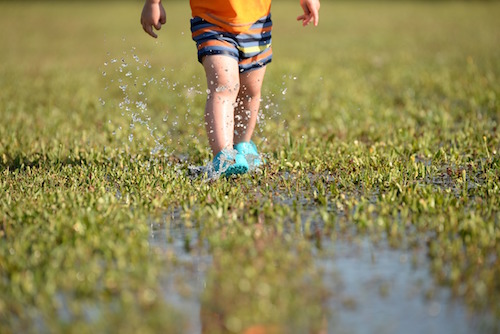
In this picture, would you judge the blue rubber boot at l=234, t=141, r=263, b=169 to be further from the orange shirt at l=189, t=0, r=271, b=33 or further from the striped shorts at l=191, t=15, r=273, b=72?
the orange shirt at l=189, t=0, r=271, b=33

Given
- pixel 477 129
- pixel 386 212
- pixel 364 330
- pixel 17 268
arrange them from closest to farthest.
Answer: pixel 364 330, pixel 17 268, pixel 386 212, pixel 477 129

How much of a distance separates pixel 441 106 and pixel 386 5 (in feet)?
63.1

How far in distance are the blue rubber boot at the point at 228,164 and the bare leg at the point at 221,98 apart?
0.05 metres

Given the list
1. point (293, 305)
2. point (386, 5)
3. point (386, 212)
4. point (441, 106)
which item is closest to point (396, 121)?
point (441, 106)

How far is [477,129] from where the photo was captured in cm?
610

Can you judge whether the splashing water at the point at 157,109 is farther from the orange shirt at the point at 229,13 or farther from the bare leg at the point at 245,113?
the orange shirt at the point at 229,13

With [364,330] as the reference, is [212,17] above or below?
above

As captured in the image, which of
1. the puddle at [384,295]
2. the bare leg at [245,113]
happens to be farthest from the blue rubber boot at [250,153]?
the puddle at [384,295]

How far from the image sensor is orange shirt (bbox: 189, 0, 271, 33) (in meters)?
4.79

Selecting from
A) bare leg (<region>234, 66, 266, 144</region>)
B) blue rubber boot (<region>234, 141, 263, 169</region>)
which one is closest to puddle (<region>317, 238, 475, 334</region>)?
blue rubber boot (<region>234, 141, 263, 169</region>)

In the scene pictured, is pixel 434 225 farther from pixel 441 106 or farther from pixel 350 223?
pixel 441 106

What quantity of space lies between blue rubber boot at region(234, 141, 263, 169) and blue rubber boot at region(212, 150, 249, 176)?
20cm

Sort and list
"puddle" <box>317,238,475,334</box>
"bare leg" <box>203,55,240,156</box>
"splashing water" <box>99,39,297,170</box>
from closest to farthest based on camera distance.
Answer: "puddle" <box>317,238,475,334</box>, "bare leg" <box>203,55,240,156</box>, "splashing water" <box>99,39,297,170</box>

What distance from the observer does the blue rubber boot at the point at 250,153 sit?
199 inches
